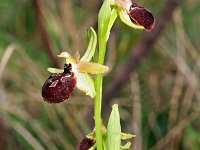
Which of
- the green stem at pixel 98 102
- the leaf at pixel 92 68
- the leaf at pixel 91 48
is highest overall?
the leaf at pixel 91 48

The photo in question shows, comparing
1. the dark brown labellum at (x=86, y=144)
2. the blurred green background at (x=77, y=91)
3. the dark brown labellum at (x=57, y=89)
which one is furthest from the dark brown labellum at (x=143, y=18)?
the blurred green background at (x=77, y=91)

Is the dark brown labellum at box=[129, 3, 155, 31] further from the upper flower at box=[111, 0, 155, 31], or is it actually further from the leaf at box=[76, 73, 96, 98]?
the leaf at box=[76, 73, 96, 98]

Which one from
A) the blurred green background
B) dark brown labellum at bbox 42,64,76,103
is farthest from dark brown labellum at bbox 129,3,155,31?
→ the blurred green background

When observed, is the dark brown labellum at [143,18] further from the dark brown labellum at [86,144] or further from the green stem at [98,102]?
the dark brown labellum at [86,144]

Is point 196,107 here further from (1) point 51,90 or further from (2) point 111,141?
(1) point 51,90

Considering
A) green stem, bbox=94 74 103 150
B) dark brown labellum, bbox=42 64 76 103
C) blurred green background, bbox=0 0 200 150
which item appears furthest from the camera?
blurred green background, bbox=0 0 200 150

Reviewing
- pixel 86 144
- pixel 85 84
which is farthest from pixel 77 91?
pixel 85 84

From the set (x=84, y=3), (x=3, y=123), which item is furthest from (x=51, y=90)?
(x=84, y=3)
